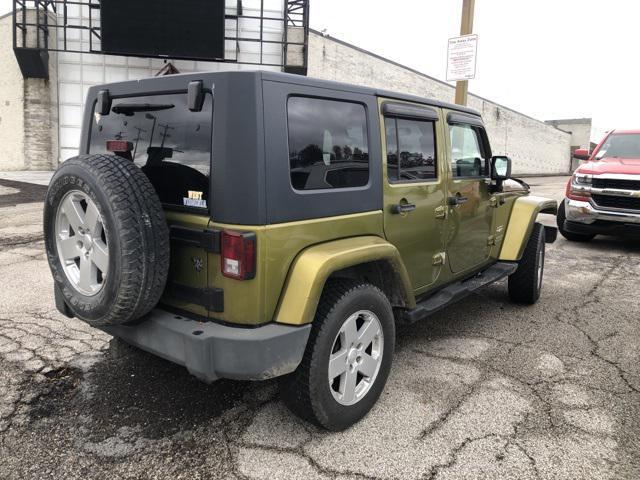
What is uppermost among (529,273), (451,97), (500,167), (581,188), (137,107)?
(451,97)

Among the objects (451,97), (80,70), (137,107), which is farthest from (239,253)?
(451,97)

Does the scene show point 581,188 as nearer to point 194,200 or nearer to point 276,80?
point 276,80

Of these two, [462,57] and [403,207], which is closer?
[403,207]

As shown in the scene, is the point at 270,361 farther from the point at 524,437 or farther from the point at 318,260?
the point at 524,437

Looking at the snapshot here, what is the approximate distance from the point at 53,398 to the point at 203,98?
1991mm

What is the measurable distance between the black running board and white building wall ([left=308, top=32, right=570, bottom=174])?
1555 centimetres

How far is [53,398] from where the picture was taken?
3125 millimetres

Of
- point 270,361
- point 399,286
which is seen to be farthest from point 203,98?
point 399,286

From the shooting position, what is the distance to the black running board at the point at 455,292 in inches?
135

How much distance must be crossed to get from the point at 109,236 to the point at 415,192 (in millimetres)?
1909

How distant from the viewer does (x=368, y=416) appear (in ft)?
9.94

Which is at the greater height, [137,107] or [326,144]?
[137,107]

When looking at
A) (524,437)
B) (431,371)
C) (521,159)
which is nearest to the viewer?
(524,437)

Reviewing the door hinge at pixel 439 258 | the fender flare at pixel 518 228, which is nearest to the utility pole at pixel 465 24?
the fender flare at pixel 518 228
